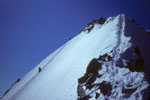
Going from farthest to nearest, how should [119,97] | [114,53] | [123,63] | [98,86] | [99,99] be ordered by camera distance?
[114,53]
[123,63]
[98,86]
[99,99]
[119,97]

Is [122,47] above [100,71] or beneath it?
above

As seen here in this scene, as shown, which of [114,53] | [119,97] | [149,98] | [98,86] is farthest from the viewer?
[114,53]

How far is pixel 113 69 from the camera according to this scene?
27.6 feet

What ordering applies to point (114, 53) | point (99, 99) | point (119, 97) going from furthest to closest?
point (114, 53)
point (99, 99)
point (119, 97)

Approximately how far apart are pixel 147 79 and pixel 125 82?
1.17 meters

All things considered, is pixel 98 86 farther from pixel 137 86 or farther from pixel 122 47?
pixel 122 47

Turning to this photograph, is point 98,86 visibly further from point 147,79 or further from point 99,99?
point 147,79

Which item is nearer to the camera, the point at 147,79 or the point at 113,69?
the point at 147,79

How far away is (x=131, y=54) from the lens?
Result: 8945 mm

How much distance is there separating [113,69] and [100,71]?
1005 millimetres

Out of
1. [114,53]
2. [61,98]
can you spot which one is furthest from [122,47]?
[61,98]

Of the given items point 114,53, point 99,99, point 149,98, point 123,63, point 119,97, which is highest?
point 114,53

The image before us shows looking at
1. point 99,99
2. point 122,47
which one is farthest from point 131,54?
point 99,99

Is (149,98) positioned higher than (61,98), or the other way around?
(61,98)
